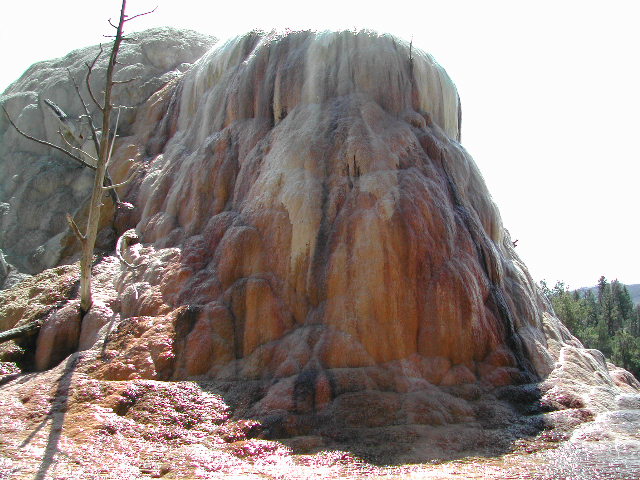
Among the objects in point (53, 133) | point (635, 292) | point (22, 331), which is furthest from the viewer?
point (635, 292)

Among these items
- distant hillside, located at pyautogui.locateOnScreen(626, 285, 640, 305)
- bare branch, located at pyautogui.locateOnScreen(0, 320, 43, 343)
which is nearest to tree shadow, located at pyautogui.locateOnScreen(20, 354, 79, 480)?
bare branch, located at pyautogui.locateOnScreen(0, 320, 43, 343)

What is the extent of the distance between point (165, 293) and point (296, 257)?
2197 mm

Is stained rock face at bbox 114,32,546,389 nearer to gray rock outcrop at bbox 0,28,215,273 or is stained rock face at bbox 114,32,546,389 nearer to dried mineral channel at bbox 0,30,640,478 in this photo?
dried mineral channel at bbox 0,30,640,478

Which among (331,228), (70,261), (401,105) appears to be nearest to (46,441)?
(331,228)

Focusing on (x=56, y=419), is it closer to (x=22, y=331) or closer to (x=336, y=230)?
(x=22, y=331)

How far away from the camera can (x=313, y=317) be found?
795 centimetres

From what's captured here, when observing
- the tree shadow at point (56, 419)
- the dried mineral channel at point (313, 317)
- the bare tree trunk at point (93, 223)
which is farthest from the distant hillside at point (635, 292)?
the tree shadow at point (56, 419)

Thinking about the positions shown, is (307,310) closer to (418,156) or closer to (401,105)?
(418,156)

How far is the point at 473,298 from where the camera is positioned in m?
8.15

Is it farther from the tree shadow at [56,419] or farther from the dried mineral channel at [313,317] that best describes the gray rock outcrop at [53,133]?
the tree shadow at [56,419]

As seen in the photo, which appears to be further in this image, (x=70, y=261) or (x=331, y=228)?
(x=70, y=261)

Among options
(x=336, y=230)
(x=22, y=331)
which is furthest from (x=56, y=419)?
(x=336, y=230)

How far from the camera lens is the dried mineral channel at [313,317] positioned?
636cm

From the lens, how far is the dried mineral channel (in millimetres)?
6363
